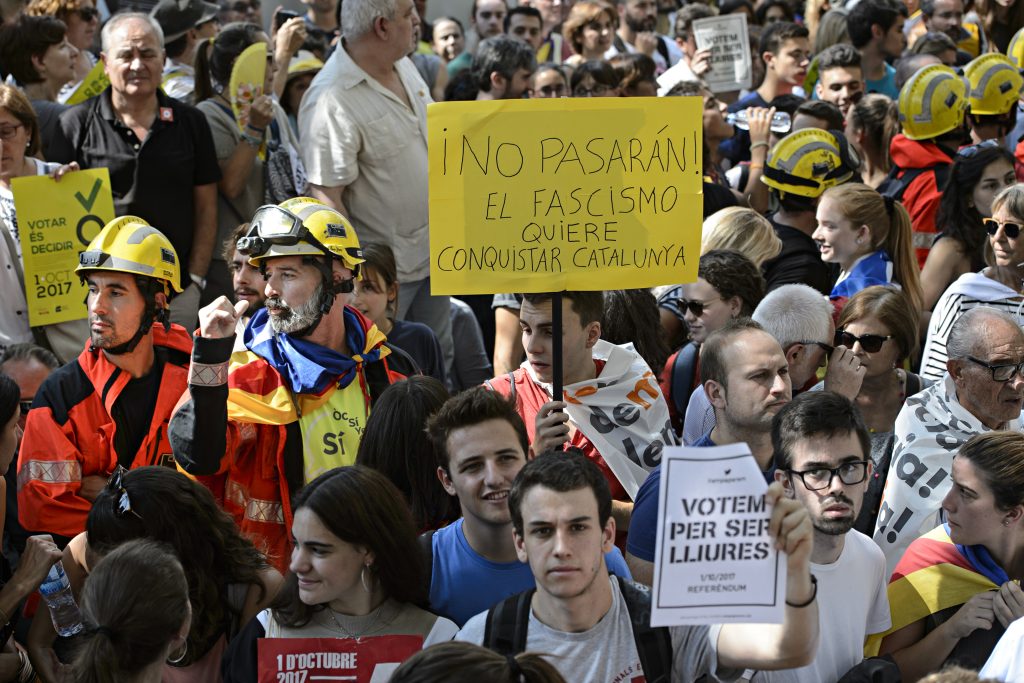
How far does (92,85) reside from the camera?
7445mm

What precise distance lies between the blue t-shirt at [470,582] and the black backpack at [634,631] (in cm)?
39

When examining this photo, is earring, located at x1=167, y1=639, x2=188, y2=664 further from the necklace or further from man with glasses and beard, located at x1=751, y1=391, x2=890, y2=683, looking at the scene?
man with glasses and beard, located at x1=751, y1=391, x2=890, y2=683

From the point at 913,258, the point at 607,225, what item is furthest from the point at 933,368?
the point at 607,225

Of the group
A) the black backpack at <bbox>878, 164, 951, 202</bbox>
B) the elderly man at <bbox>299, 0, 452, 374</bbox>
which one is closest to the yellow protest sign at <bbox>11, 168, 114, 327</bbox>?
the elderly man at <bbox>299, 0, 452, 374</bbox>

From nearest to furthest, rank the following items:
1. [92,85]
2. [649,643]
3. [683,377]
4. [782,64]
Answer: [649,643], [683,377], [92,85], [782,64]

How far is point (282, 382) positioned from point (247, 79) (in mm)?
2700

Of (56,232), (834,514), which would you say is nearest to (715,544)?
(834,514)

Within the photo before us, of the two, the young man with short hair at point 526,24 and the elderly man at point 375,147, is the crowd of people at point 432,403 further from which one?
the young man with short hair at point 526,24

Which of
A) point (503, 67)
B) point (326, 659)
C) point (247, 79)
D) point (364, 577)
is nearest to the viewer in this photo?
point (326, 659)

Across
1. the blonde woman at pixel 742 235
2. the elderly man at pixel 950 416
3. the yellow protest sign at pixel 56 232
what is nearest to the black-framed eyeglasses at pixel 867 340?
the elderly man at pixel 950 416

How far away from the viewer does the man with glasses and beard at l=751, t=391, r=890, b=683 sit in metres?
3.80

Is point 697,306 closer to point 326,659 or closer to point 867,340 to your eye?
point 867,340

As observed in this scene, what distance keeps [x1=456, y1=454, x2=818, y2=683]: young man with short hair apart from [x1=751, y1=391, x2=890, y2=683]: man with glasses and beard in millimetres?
466

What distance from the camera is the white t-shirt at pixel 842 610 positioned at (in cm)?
372
